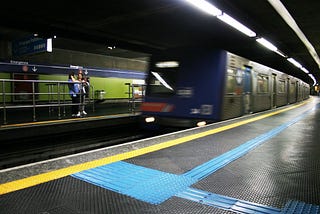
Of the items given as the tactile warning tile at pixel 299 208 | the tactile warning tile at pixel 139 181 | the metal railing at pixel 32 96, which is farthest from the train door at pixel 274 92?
the tactile warning tile at pixel 299 208

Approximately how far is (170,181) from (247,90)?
267 inches

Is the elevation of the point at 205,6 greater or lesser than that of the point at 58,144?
greater

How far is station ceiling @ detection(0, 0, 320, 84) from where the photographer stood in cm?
792

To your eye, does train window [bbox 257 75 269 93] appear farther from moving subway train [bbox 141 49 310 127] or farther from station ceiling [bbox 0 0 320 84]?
moving subway train [bbox 141 49 310 127]

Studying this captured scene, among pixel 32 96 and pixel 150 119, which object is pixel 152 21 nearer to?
pixel 150 119

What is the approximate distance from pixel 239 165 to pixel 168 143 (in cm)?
135

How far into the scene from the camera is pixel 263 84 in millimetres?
10609

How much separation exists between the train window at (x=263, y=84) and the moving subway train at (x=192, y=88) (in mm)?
2193

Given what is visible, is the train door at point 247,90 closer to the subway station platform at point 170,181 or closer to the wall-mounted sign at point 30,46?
the subway station platform at point 170,181

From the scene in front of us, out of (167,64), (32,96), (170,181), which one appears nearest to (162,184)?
(170,181)

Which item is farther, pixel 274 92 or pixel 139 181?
pixel 274 92

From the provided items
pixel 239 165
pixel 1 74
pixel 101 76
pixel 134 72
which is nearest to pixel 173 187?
pixel 239 165

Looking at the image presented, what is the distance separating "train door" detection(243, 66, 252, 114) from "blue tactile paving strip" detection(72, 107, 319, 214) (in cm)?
545

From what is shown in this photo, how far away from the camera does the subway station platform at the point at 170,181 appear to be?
2.12 m
